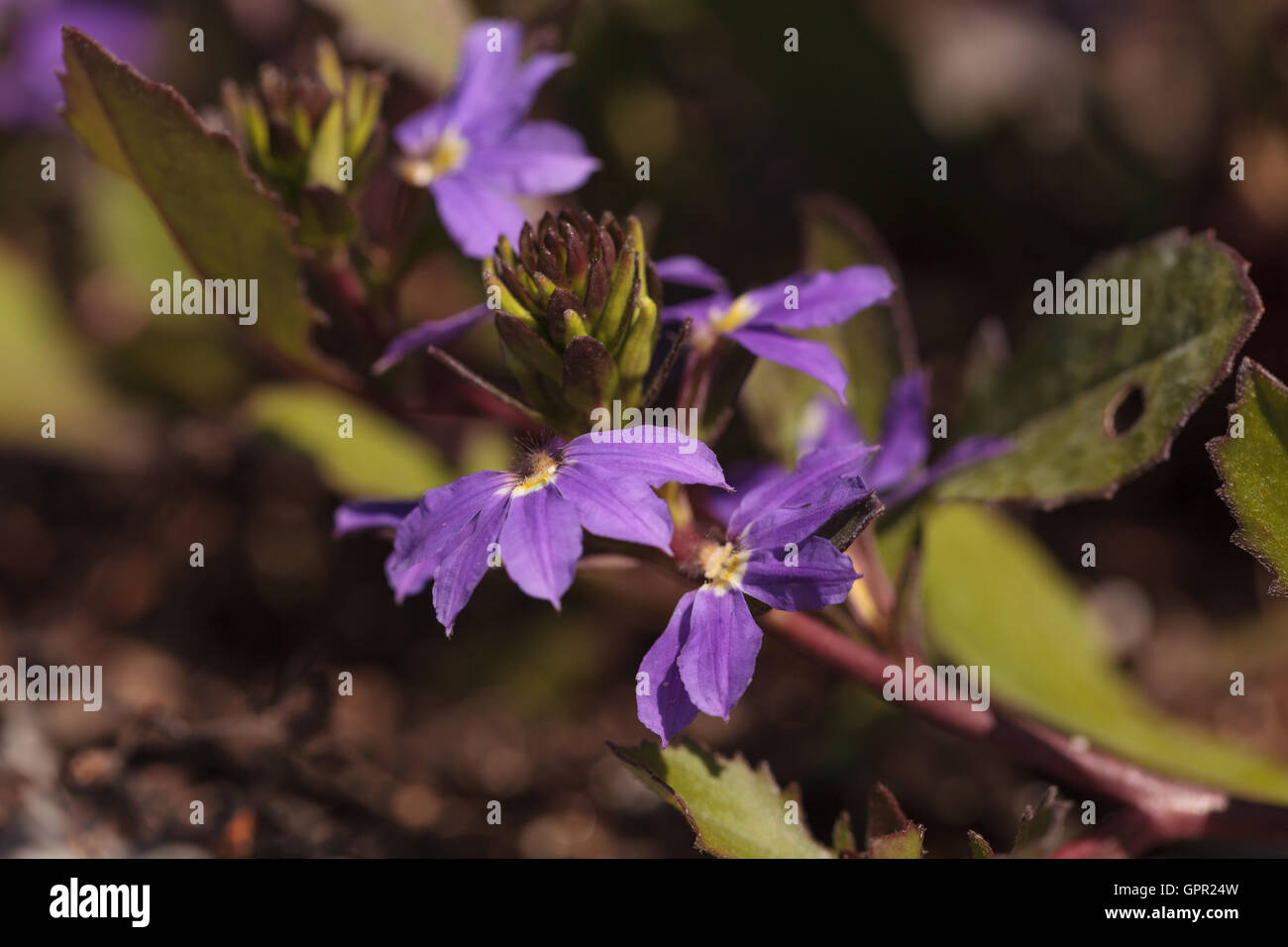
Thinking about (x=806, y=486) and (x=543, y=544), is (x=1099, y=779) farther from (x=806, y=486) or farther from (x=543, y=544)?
(x=543, y=544)

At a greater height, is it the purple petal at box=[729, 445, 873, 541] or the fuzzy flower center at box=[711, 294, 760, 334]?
the fuzzy flower center at box=[711, 294, 760, 334]

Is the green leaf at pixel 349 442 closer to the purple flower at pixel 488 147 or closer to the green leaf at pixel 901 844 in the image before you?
the purple flower at pixel 488 147

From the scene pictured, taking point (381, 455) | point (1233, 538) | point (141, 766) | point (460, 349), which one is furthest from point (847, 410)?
point (141, 766)

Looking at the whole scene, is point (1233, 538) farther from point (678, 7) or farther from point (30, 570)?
point (30, 570)

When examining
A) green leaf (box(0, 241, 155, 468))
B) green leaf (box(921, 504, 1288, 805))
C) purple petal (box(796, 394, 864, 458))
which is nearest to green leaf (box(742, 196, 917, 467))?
purple petal (box(796, 394, 864, 458))

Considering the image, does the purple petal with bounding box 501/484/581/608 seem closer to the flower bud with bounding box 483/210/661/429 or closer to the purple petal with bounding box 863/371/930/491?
the flower bud with bounding box 483/210/661/429

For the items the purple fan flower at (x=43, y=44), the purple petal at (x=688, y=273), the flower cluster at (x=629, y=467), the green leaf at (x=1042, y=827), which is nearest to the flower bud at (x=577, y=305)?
the flower cluster at (x=629, y=467)
